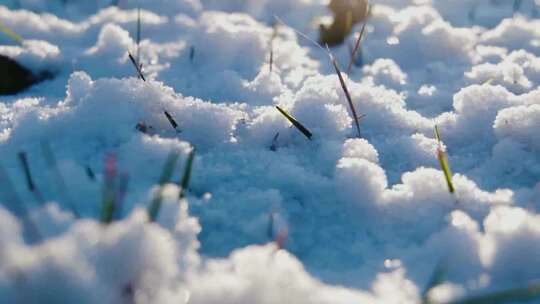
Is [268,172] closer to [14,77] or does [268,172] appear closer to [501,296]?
[501,296]

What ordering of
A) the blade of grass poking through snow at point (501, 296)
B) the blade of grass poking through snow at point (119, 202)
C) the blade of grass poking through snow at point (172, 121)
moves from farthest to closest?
the blade of grass poking through snow at point (172, 121), the blade of grass poking through snow at point (119, 202), the blade of grass poking through snow at point (501, 296)

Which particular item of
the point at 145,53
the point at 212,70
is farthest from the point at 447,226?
the point at 145,53

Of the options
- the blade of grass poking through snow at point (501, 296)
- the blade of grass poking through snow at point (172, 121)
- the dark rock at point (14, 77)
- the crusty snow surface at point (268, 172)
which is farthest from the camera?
the dark rock at point (14, 77)

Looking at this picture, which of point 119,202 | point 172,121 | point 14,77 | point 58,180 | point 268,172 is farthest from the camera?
point 14,77

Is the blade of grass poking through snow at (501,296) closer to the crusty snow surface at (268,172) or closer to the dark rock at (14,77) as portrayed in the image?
the crusty snow surface at (268,172)

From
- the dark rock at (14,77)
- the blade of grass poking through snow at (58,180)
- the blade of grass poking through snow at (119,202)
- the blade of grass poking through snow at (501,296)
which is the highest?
the blade of grass poking through snow at (501,296)

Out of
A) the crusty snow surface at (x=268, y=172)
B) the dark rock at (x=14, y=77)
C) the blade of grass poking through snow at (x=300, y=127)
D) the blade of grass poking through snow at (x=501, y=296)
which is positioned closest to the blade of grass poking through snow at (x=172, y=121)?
the crusty snow surface at (x=268, y=172)

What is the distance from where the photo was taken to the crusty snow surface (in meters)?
0.93

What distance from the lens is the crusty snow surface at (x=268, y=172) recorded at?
93 cm

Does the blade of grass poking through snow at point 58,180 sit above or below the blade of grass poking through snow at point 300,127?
below

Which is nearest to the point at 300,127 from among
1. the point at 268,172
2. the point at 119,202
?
the point at 268,172

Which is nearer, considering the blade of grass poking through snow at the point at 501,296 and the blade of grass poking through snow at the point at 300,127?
the blade of grass poking through snow at the point at 501,296

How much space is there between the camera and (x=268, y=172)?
1.36 meters

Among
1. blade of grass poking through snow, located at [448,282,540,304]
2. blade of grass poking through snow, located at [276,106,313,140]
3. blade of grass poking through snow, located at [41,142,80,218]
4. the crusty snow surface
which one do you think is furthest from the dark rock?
blade of grass poking through snow, located at [448,282,540,304]
